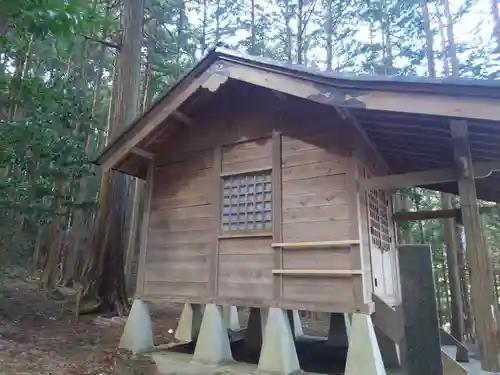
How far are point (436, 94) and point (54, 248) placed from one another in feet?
47.0

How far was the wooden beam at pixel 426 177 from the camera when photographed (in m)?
4.68

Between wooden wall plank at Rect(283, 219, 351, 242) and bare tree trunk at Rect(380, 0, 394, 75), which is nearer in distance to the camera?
wooden wall plank at Rect(283, 219, 351, 242)

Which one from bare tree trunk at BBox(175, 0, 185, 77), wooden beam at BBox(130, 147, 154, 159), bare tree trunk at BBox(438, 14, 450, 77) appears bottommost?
wooden beam at BBox(130, 147, 154, 159)

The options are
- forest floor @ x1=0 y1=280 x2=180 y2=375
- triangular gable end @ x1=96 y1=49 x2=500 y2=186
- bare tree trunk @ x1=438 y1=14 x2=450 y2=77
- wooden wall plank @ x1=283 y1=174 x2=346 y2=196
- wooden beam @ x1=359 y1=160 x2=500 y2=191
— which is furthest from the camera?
bare tree trunk @ x1=438 y1=14 x2=450 y2=77

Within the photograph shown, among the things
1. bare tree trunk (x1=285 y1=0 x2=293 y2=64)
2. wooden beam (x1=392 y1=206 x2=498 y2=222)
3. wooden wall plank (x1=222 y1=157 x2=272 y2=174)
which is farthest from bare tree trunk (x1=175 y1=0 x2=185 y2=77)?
wooden beam (x1=392 y1=206 x2=498 y2=222)

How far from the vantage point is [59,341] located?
22.5ft

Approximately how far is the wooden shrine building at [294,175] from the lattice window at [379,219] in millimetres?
39

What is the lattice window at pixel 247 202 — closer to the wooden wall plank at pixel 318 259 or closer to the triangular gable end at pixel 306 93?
the wooden wall plank at pixel 318 259

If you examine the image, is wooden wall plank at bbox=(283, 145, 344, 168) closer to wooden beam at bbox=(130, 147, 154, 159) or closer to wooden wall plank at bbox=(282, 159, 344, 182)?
wooden wall plank at bbox=(282, 159, 344, 182)

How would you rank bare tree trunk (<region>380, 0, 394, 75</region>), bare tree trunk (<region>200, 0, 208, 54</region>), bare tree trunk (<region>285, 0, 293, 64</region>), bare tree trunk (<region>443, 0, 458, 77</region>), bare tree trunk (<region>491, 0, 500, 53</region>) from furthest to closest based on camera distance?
bare tree trunk (<region>200, 0, 208, 54</region>) < bare tree trunk (<region>285, 0, 293, 64</region>) < bare tree trunk (<region>380, 0, 394, 75</region>) < bare tree trunk (<region>443, 0, 458, 77</region>) < bare tree trunk (<region>491, 0, 500, 53</region>)

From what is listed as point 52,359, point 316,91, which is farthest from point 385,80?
point 52,359

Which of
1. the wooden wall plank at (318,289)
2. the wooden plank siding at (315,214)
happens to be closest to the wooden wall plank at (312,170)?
the wooden plank siding at (315,214)

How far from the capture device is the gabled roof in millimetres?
4148

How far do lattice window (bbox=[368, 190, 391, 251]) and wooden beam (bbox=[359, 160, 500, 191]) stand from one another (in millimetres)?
1090
